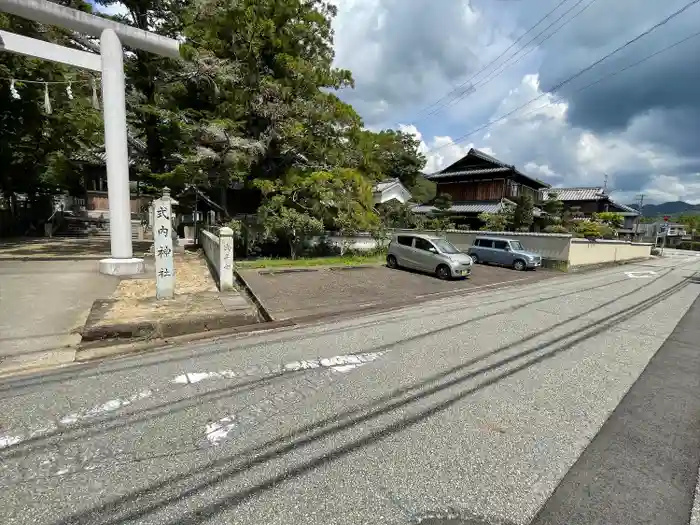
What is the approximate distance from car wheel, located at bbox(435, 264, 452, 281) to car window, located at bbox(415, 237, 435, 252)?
90 centimetres

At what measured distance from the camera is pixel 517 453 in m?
2.74

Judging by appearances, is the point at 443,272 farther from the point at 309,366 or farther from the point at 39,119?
the point at 39,119

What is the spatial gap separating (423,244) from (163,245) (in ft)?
31.1

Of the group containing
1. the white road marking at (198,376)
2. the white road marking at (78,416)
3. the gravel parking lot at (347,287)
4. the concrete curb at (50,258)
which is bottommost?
the gravel parking lot at (347,287)

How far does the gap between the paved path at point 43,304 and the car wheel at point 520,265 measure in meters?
16.4

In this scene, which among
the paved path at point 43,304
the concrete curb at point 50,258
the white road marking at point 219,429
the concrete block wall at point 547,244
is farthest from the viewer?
the concrete block wall at point 547,244

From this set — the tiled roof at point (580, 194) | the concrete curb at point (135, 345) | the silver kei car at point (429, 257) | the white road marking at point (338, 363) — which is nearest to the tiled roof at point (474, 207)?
the silver kei car at point (429, 257)

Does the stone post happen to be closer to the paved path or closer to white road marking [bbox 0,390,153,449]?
the paved path

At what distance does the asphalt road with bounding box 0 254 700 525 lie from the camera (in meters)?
2.15

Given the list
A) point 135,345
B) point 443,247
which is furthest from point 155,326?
point 443,247

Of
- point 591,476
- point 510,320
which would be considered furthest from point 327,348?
point 510,320

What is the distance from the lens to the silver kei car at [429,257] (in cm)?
1265

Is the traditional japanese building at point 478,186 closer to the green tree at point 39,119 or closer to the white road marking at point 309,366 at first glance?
the green tree at point 39,119

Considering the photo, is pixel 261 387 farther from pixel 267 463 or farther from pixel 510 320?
pixel 510 320
